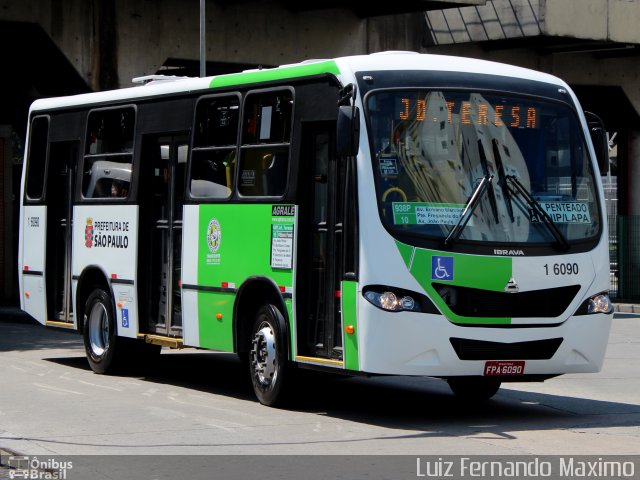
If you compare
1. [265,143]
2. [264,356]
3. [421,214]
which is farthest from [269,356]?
[421,214]

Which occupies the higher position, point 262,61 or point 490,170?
point 262,61

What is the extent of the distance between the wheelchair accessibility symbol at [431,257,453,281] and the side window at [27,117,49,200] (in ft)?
24.8

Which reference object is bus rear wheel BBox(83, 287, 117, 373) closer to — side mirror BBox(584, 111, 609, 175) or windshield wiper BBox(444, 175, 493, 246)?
windshield wiper BBox(444, 175, 493, 246)

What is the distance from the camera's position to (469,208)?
37.7 ft

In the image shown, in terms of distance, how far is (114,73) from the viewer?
2652 centimetres

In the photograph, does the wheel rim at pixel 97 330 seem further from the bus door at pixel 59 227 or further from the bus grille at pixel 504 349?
the bus grille at pixel 504 349

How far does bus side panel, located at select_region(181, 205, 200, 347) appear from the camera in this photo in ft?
45.6

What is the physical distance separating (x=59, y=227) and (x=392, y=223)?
685 cm

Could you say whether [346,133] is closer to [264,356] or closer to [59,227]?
[264,356]

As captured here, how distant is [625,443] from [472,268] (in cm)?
191

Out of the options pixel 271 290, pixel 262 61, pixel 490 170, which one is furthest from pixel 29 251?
pixel 262 61

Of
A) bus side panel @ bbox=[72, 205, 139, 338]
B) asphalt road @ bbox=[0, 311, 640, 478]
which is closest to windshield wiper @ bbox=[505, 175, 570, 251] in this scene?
asphalt road @ bbox=[0, 311, 640, 478]
